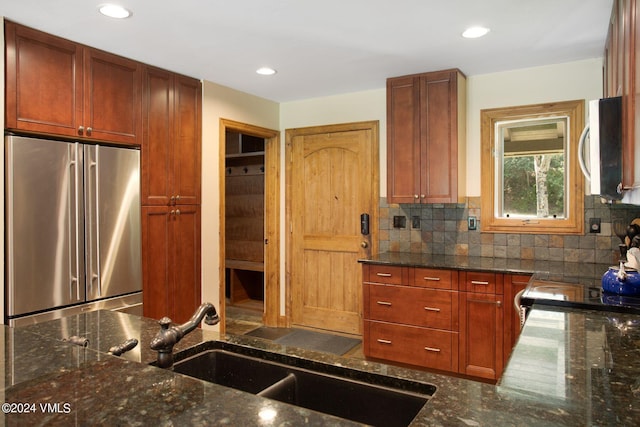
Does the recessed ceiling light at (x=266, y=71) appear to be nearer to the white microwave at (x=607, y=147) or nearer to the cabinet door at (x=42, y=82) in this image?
the cabinet door at (x=42, y=82)

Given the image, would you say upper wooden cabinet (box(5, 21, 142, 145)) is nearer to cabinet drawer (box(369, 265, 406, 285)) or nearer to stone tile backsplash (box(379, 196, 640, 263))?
cabinet drawer (box(369, 265, 406, 285))

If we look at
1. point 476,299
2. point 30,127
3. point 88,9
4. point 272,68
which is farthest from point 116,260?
point 476,299

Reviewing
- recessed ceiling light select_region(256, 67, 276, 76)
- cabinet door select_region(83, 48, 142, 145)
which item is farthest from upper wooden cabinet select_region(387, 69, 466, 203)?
cabinet door select_region(83, 48, 142, 145)

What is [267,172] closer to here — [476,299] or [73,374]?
[476,299]

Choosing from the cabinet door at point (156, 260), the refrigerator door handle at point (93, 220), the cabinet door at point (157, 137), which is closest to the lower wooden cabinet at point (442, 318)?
the cabinet door at point (156, 260)

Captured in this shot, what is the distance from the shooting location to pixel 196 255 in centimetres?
376

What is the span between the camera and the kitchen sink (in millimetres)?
1121

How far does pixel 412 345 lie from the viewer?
338 cm

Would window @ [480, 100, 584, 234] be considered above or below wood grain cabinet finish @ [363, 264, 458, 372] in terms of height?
above

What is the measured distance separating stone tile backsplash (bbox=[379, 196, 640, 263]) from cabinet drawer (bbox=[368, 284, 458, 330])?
0.67 metres

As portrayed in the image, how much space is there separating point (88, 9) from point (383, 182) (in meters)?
2.72

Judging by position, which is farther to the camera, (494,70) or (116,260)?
(494,70)

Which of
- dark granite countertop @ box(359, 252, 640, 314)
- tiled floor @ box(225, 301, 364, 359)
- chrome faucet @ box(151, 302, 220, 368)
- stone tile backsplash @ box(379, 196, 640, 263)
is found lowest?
tiled floor @ box(225, 301, 364, 359)

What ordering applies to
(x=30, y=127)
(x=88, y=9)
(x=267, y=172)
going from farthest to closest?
(x=267, y=172), (x=30, y=127), (x=88, y=9)
